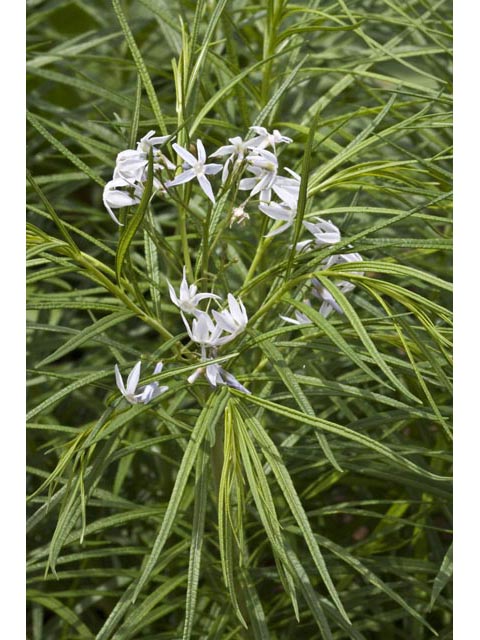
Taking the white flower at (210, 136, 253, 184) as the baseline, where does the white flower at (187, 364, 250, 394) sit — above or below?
below

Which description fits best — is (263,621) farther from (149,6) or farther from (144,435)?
(149,6)

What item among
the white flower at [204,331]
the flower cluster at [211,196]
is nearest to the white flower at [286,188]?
the flower cluster at [211,196]

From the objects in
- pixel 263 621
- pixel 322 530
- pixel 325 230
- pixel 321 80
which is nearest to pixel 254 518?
pixel 322 530

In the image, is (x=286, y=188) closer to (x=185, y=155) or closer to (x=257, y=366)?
(x=185, y=155)

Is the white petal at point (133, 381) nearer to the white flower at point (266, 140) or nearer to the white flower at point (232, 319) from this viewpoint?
the white flower at point (232, 319)

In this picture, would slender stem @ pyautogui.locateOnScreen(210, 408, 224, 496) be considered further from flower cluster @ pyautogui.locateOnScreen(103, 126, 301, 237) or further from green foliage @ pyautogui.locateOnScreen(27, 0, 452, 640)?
flower cluster @ pyautogui.locateOnScreen(103, 126, 301, 237)

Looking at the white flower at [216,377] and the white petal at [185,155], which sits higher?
the white petal at [185,155]

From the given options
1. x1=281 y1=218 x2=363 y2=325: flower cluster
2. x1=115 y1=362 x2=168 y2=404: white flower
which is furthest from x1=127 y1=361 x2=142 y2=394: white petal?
x1=281 y1=218 x2=363 y2=325: flower cluster
